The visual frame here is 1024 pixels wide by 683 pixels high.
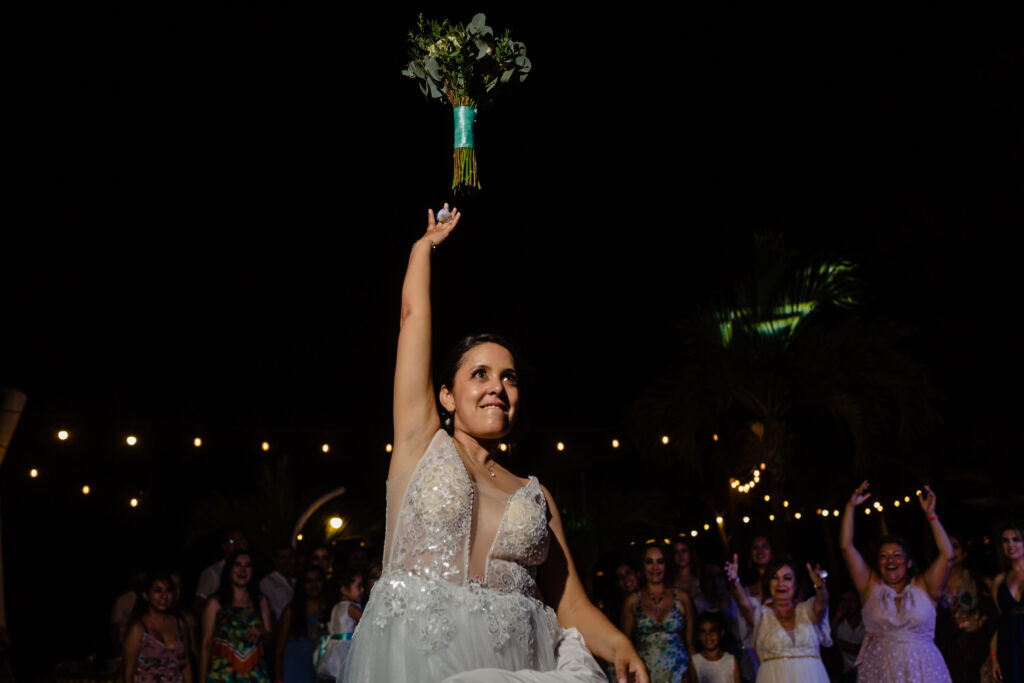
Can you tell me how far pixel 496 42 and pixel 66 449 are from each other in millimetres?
15201

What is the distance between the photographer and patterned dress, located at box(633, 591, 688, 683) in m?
8.16

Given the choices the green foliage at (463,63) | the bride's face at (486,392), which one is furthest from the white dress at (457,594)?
the green foliage at (463,63)

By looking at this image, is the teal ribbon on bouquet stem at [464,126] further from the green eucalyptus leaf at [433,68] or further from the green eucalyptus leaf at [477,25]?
the green eucalyptus leaf at [477,25]

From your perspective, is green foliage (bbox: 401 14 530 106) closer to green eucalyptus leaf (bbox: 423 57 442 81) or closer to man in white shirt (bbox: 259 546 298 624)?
green eucalyptus leaf (bbox: 423 57 442 81)

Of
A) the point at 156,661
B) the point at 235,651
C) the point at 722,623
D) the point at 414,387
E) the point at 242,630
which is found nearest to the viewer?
the point at 414,387

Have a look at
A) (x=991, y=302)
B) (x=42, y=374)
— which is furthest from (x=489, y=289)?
(x=991, y=302)

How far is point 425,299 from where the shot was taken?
9.97 feet

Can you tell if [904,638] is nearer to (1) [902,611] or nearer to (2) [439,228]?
(1) [902,611]

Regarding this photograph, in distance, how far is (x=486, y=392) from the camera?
3.10 m

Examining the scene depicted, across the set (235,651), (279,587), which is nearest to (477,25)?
(235,651)

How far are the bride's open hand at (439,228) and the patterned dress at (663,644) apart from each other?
228 inches

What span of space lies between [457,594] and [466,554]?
0.12 meters

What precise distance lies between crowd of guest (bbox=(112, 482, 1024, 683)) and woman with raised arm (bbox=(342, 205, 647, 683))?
A: 4530 mm

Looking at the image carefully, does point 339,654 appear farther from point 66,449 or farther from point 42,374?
point 66,449
